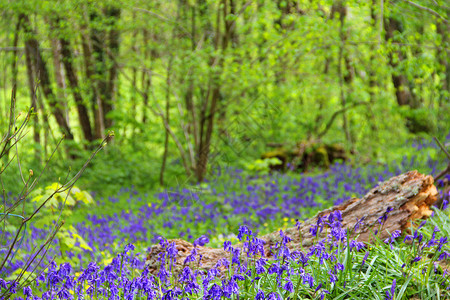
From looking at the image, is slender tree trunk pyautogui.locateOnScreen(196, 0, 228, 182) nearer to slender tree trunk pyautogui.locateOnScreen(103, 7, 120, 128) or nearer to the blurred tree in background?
the blurred tree in background

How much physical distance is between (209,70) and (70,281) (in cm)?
555

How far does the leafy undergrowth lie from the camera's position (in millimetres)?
2855

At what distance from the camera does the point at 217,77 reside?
8898mm

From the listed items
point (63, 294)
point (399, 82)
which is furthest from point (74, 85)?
point (63, 294)

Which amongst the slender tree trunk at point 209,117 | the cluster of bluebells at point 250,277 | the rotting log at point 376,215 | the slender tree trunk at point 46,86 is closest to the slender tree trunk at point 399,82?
the slender tree trunk at point 209,117

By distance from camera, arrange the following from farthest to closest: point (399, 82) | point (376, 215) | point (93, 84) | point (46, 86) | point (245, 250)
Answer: point (399, 82) → point (46, 86) → point (93, 84) → point (376, 215) → point (245, 250)

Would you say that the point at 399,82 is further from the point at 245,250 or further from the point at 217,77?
the point at 245,250

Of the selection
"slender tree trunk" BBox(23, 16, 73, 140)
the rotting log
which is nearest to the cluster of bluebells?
the rotting log

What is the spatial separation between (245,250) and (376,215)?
120cm

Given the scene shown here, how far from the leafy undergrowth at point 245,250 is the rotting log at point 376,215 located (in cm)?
16

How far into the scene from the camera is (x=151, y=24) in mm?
8773

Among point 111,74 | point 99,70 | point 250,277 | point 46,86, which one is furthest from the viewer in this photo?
point 111,74

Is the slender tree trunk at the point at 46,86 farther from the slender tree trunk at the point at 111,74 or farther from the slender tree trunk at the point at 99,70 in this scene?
the slender tree trunk at the point at 111,74

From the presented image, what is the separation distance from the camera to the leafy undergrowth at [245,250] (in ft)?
9.37
